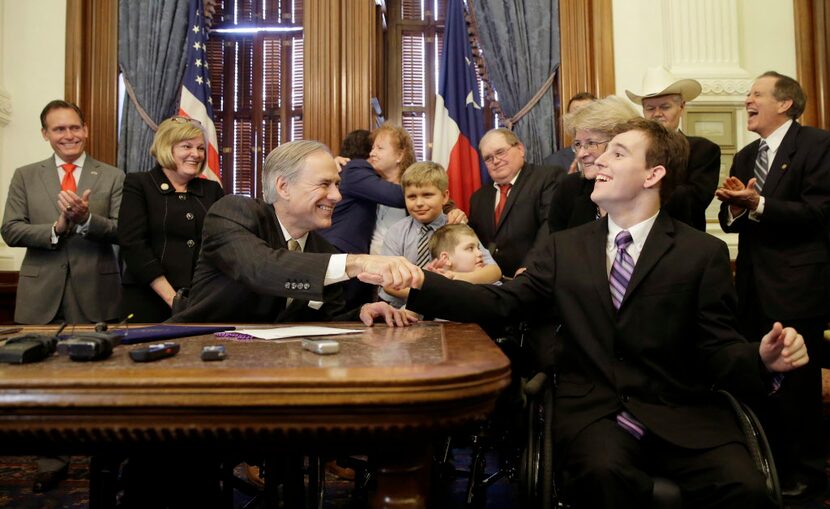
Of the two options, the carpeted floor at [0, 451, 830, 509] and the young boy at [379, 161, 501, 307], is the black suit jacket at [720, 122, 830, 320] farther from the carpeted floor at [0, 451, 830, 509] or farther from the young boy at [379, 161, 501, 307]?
the young boy at [379, 161, 501, 307]

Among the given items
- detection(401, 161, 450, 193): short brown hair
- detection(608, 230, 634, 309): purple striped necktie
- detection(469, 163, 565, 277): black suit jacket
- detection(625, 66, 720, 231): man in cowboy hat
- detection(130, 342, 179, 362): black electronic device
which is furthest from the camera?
detection(469, 163, 565, 277): black suit jacket

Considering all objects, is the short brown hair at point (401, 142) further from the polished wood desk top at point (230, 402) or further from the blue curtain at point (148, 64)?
the polished wood desk top at point (230, 402)

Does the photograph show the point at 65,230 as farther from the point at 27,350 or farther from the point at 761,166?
the point at 761,166

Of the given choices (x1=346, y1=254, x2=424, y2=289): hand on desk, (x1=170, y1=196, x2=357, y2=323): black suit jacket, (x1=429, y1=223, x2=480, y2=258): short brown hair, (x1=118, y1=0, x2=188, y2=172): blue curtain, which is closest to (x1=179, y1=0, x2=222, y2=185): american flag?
(x1=118, y1=0, x2=188, y2=172): blue curtain

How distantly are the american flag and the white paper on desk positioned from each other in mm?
3527

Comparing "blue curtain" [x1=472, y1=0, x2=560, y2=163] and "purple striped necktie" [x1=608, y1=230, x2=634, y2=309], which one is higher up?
"blue curtain" [x1=472, y1=0, x2=560, y2=163]

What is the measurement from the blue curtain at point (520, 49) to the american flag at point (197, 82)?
2144 millimetres

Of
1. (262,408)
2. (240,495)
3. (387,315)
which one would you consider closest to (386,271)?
(387,315)

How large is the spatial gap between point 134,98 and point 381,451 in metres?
4.77

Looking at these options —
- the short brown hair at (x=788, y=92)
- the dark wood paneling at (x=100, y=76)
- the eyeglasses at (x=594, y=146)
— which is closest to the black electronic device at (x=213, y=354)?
the eyeglasses at (x=594, y=146)

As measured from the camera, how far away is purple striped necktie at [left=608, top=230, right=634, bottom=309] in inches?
78.5

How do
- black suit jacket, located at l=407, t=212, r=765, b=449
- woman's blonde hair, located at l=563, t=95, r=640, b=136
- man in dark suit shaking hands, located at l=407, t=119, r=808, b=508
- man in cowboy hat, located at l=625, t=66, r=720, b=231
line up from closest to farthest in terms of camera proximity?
man in dark suit shaking hands, located at l=407, t=119, r=808, b=508 < black suit jacket, located at l=407, t=212, r=765, b=449 < woman's blonde hair, located at l=563, t=95, r=640, b=136 < man in cowboy hat, located at l=625, t=66, r=720, b=231

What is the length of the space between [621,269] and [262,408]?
51.0 inches

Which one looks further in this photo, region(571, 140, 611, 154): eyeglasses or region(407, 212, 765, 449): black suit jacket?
region(571, 140, 611, 154): eyeglasses
